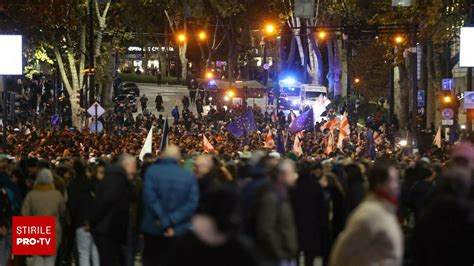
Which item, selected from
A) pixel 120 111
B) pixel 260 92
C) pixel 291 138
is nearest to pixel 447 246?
pixel 291 138

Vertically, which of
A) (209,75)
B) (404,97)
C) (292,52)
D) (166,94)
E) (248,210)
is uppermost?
(292,52)

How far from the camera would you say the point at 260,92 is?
78.8 m

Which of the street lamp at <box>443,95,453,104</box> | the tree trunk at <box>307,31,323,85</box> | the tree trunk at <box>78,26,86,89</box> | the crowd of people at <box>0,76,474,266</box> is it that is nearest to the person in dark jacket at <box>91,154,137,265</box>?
the crowd of people at <box>0,76,474,266</box>

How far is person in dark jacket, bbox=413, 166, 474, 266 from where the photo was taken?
8852 millimetres

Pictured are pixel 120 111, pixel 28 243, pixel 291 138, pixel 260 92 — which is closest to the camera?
pixel 28 243

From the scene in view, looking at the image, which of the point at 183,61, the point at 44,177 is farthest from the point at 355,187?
the point at 183,61

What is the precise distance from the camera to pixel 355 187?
13914mm

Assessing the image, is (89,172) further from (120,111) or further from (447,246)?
(120,111)

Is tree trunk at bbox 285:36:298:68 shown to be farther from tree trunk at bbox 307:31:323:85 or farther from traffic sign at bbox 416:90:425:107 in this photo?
traffic sign at bbox 416:90:425:107

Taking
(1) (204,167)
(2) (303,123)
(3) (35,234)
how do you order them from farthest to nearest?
(2) (303,123)
(3) (35,234)
(1) (204,167)

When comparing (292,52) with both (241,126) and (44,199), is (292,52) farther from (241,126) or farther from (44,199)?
(44,199)

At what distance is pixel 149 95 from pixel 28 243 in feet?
229

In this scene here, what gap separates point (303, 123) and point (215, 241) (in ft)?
109

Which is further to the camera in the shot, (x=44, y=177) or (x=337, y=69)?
(x=337, y=69)
